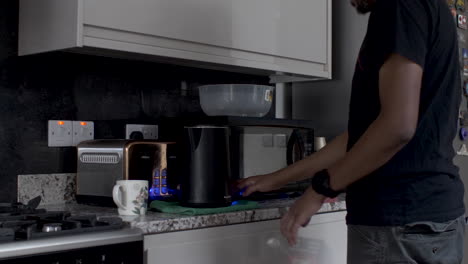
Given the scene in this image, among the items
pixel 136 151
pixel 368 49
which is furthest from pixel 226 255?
pixel 368 49

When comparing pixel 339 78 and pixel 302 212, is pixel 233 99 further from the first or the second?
pixel 302 212

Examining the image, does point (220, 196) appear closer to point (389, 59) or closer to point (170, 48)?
point (170, 48)

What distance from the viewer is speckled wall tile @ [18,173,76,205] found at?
74.2 inches

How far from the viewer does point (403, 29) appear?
50.6 inches

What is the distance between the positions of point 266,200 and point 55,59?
2.75 feet

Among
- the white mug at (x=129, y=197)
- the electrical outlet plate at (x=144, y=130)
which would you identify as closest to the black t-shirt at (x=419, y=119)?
the white mug at (x=129, y=197)

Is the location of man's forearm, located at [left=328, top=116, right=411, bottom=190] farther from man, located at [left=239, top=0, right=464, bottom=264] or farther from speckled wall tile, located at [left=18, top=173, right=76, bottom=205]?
speckled wall tile, located at [left=18, top=173, right=76, bottom=205]

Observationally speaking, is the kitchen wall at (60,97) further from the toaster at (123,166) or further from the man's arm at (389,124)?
the man's arm at (389,124)

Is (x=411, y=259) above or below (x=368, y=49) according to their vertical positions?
below

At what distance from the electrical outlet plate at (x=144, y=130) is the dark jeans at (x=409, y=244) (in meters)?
1.02

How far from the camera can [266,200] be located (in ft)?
6.84

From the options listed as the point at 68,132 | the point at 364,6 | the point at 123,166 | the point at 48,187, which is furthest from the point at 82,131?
the point at 364,6

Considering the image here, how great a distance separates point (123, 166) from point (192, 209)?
264 millimetres

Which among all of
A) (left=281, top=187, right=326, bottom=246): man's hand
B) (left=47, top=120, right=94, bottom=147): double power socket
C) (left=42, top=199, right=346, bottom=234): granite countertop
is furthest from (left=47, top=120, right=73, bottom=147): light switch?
(left=281, top=187, right=326, bottom=246): man's hand
